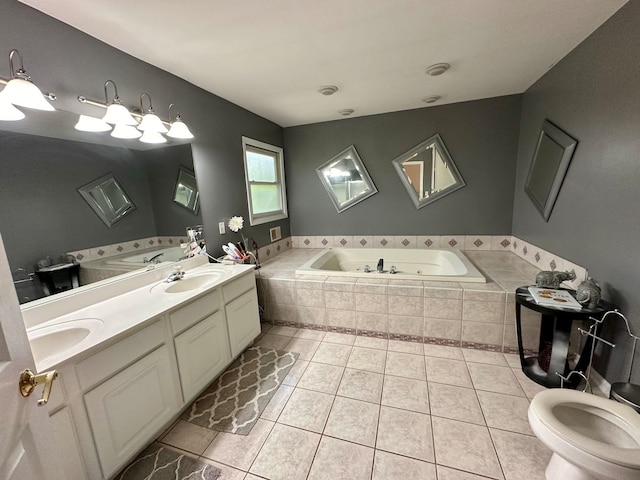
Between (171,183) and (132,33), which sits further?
(171,183)

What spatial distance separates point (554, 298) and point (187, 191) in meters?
2.82

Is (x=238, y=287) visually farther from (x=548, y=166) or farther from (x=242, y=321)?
(x=548, y=166)

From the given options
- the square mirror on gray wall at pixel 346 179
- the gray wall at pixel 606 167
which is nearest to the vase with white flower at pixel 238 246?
the square mirror on gray wall at pixel 346 179

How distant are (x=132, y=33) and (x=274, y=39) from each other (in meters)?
0.84

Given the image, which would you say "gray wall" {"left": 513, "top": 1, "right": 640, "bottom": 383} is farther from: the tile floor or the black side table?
the tile floor

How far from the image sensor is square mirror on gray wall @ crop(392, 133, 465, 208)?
3.19m

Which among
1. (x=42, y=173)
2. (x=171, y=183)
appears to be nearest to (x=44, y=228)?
(x=42, y=173)

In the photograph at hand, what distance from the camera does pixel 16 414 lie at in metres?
0.61

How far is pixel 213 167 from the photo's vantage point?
246 cm

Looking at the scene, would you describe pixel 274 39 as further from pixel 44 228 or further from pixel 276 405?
pixel 276 405

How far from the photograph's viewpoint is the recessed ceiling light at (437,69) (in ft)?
6.84

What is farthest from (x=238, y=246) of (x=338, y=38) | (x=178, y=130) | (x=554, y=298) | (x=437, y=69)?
(x=554, y=298)

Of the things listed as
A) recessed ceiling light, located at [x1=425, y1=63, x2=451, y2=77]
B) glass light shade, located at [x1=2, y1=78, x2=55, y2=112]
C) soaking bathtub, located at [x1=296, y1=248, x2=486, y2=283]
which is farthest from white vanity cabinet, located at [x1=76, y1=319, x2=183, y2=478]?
recessed ceiling light, located at [x1=425, y1=63, x2=451, y2=77]

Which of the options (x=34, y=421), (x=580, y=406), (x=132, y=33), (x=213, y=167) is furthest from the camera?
(x=213, y=167)
